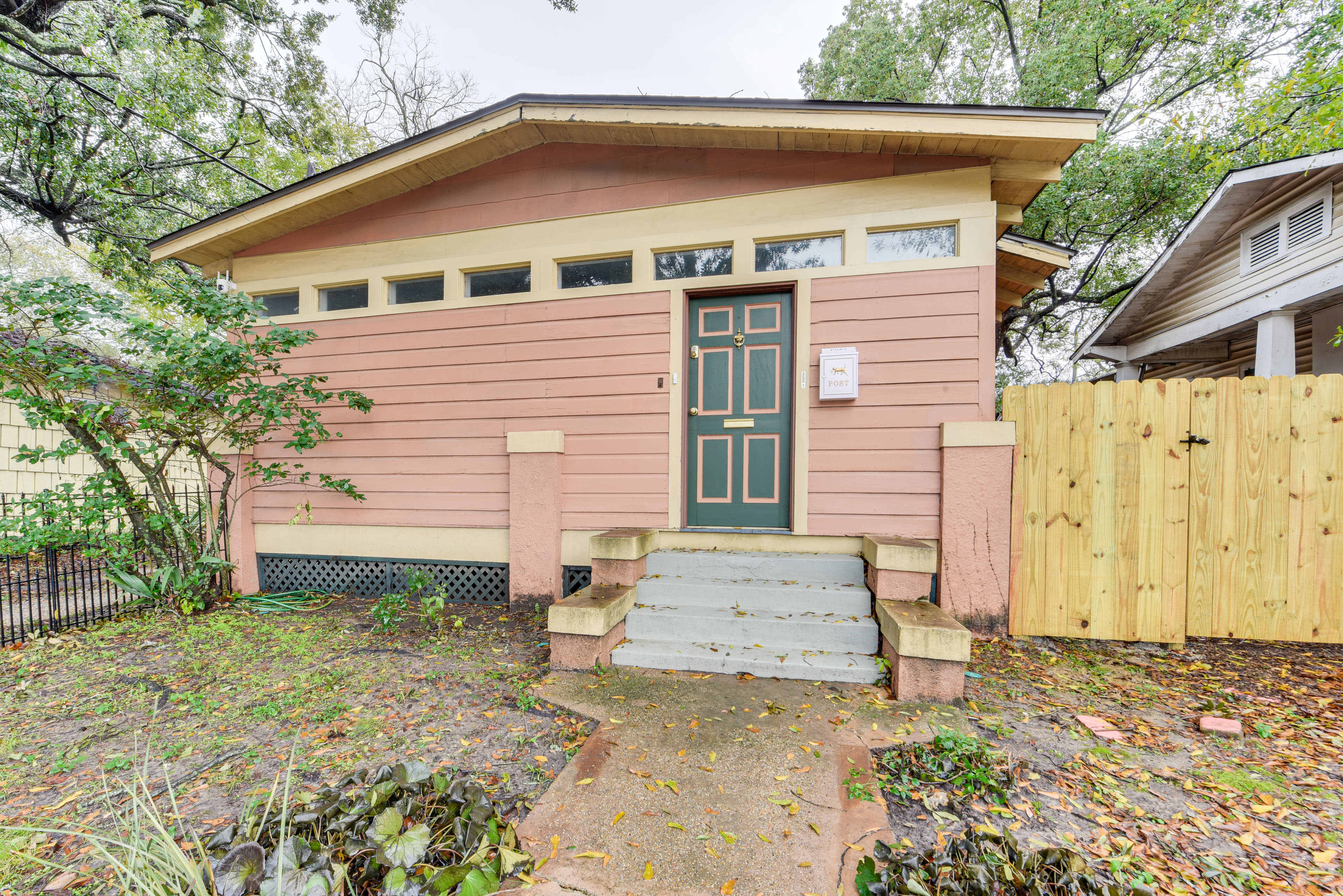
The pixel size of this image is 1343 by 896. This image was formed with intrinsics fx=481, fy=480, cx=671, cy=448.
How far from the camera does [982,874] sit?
4.17ft

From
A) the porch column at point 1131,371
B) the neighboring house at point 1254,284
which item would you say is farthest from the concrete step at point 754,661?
the porch column at point 1131,371

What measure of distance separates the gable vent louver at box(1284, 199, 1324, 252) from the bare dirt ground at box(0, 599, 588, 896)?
9003 mm

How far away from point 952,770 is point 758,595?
145 centimetres

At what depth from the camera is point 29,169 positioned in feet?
25.5

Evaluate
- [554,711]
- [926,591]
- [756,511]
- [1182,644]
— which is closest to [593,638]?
[554,711]

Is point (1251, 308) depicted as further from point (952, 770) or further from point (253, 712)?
point (253, 712)

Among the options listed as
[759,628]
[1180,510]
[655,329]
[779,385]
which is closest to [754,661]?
[759,628]

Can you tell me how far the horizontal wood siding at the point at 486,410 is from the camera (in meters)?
4.08

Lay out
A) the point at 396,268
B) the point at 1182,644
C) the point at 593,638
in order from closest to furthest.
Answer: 1. the point at 593,638
2. the point at 1182,644
3. the point at 396,268

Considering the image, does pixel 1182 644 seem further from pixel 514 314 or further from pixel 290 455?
pixel 290 455

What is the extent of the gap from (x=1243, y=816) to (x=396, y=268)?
6388 mm

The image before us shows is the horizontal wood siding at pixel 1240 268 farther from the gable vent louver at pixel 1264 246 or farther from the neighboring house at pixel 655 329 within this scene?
the neighboring house at pixel 655 329

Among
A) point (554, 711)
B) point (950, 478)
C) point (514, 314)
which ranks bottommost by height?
point (554, 711)

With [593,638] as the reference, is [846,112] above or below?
above
